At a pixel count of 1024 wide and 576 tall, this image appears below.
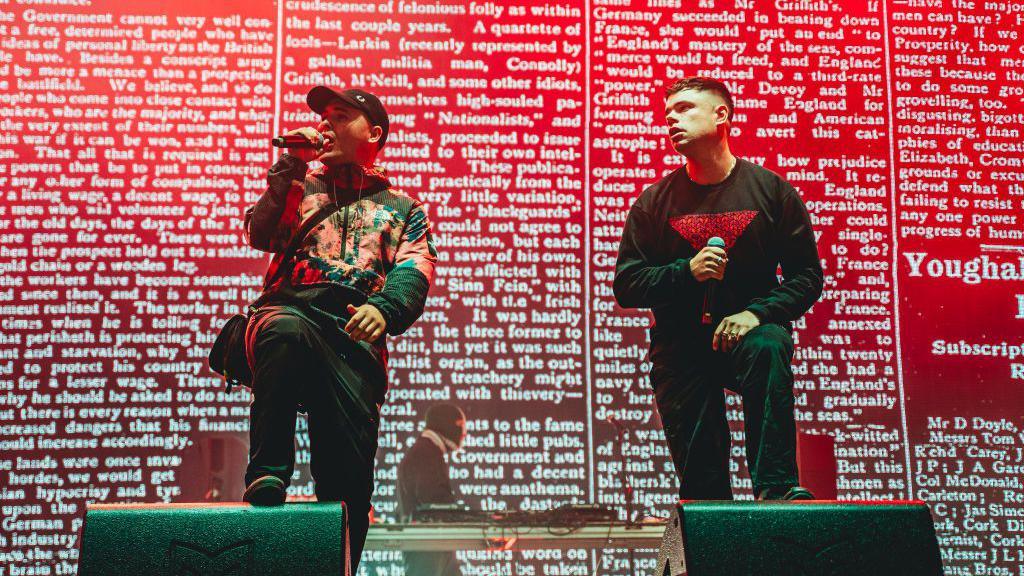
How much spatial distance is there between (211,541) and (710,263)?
136 centimetres

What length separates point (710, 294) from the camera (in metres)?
2.42

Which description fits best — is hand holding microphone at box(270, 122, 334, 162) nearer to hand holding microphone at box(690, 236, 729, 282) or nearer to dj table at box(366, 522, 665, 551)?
hand holding microphone at box(690, 236, 729, 282)

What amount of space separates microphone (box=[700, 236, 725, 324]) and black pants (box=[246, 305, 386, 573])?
862 mm

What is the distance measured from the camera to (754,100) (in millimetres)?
4348

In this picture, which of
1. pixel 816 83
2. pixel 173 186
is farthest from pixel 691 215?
pixel 173 186

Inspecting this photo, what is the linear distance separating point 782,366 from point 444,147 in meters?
2.31

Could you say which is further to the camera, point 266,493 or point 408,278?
point 408,278

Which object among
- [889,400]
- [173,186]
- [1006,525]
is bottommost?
[1006,525]

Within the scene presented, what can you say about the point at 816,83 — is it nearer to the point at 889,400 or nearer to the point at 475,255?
the point at 889,400

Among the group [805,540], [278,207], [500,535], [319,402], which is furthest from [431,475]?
[805,540]

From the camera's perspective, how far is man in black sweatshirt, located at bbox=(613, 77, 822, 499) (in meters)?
2.34

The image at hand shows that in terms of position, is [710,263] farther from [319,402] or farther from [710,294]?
[319,402]

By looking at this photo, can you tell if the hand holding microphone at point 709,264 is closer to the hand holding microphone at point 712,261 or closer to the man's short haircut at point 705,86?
the hand holding microphone at point 712,261

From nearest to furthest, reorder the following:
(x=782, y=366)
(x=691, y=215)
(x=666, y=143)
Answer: (x=782, y=366) < (x=691, y=215) < (x=666, y=143)
